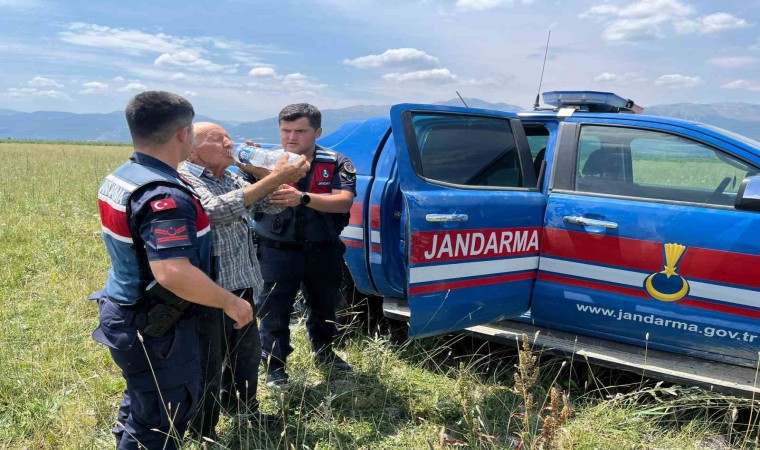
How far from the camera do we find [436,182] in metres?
2.78

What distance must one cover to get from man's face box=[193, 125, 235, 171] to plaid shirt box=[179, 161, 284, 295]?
46 millimetres

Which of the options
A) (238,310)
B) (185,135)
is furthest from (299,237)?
(185,135)

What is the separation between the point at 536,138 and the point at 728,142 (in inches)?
49.5

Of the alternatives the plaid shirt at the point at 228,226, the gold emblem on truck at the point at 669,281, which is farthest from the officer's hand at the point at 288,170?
the gold emblem on truck at the point at 669,281

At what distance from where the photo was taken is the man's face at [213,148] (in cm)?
223

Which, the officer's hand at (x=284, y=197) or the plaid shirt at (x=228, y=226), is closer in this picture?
the plaid shirt at (x=228, y=226)

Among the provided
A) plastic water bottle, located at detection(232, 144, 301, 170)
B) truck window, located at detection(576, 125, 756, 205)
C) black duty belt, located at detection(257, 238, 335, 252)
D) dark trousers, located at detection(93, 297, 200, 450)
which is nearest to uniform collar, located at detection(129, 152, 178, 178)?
dark trousers, located at detection(93, 297, 200, 450)

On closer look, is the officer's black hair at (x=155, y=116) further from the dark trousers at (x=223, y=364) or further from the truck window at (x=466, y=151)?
the truck window at (x=466, y=151)

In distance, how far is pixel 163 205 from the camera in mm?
1647

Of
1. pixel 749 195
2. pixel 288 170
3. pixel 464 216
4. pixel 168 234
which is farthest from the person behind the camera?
pixel 464 216

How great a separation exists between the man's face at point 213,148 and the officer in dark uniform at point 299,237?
25.4 inches

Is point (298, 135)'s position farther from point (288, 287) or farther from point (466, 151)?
point (466, 151)

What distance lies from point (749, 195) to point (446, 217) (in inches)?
57.4

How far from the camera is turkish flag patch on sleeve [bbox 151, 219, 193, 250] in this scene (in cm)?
164
